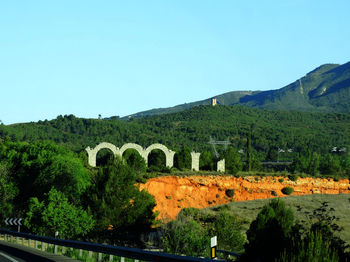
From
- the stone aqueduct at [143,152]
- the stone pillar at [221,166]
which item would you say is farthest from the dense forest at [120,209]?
the stone pillar at [221,166]

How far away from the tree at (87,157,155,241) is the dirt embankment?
24152 millimetres

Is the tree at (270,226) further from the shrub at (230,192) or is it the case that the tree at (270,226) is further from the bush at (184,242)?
the shrub at (230,192)

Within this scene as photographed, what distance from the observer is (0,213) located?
136ft

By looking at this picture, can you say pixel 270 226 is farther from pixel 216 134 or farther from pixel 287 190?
pixel 216 134

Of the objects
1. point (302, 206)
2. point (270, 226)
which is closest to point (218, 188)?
point (302, 206)

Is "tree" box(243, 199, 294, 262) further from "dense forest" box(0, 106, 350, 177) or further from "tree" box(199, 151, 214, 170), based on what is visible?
"dense forest" box(0, 106, 350, 177)

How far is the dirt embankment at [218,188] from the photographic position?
2630 inches

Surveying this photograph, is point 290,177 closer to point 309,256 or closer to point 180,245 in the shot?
point 180,245

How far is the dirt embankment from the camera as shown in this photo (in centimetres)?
6681

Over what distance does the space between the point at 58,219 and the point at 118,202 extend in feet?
18.5

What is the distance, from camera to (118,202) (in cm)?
3719

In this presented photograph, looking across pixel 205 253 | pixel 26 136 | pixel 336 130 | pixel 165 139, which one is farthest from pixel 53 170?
pixel 336 130

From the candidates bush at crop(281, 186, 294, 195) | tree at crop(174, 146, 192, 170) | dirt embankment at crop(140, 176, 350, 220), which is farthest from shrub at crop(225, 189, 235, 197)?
tree at crop(174, 146, 192, 170)

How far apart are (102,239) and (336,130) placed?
152 m
